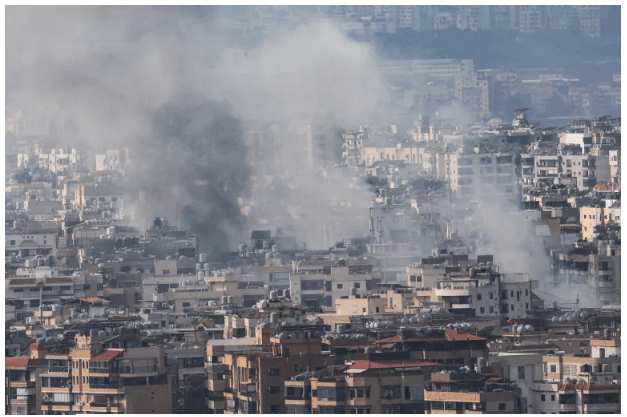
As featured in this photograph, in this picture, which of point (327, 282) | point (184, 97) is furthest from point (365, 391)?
point (184, 97)

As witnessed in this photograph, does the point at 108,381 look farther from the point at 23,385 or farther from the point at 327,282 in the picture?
the point at 327,282

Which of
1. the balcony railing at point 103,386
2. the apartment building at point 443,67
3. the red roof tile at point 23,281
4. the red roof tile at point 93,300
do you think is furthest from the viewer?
the apartment building at point 443,67

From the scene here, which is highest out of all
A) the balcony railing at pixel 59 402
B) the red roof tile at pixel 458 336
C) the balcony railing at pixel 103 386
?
the red roof tile at pixel 458 336

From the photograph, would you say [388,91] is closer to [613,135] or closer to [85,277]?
[613,135]

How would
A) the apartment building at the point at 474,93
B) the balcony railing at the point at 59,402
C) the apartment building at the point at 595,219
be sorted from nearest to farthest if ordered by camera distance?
the balcony railing at the point at 59,402 → the apartment building at the point at 595,219 → the apartment building at the point at 474,93

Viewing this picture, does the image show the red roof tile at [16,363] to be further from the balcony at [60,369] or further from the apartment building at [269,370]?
the apartment building at [269,370]

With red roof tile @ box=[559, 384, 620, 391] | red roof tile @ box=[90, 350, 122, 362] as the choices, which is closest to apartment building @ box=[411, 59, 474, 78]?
red roof tile @ box=[90, 350, 122, 362]

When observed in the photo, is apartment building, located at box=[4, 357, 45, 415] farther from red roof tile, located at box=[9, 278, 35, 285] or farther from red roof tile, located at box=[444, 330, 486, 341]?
red roof tile, located at box=[9, 278, 35, 285]

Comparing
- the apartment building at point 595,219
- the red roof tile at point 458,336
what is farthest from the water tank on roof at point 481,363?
the apartment building at point 595,219
